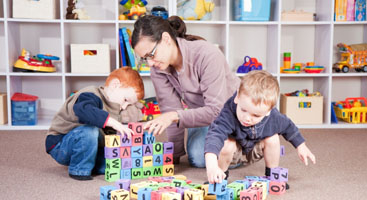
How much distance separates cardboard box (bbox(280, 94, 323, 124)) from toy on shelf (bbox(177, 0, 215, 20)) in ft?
2.58

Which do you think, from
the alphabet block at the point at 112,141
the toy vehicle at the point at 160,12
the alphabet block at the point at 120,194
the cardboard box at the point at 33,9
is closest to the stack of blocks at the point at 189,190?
the alphabet block at the point at 120,194

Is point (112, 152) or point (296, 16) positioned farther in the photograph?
point (296, 16)

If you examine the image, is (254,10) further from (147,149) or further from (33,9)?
(147,149)

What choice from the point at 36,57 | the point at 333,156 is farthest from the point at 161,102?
the point at 36,57

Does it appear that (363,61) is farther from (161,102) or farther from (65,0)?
(65,0)

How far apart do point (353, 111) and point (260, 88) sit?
1873 millimetres

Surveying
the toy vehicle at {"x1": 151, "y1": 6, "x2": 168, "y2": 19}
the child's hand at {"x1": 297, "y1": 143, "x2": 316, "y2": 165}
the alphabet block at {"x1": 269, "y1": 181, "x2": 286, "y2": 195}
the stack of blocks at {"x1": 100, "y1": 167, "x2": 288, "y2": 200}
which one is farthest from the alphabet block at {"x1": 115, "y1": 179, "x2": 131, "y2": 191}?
the toy vehicle at {"x1": 151, "y1": 6, "x2": 168, "y2": 19}

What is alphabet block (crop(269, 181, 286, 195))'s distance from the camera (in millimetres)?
1594

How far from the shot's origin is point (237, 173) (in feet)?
6.27

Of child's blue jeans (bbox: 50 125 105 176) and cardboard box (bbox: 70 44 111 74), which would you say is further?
cardboard box (bbox: 70 44 111 74)

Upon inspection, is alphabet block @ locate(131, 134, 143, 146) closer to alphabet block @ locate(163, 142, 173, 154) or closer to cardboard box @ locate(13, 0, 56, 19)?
alphabet block @ locate(163, 142, 173, 154)

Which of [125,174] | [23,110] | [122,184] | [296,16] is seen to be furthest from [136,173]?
[296,16]

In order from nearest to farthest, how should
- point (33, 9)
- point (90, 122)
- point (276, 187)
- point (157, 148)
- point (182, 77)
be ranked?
point (276, 187)
point (90, 122)
point (157, 148)
point (182, 77)
point (33, 9)

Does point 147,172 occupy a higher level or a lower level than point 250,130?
lower
